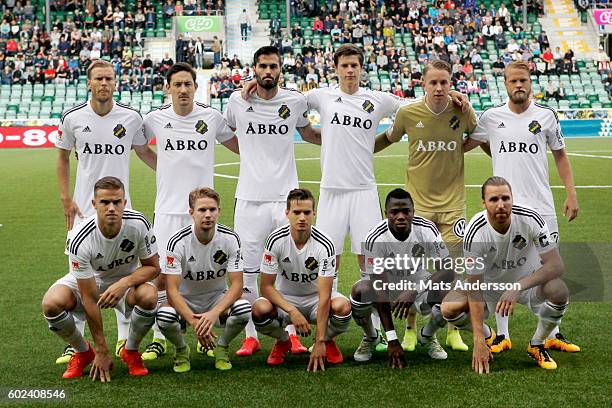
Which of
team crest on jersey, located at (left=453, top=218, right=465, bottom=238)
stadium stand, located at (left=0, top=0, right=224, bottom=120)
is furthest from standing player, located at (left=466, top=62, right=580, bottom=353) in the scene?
stadium stand, located at (left=0, top=0, right=224, bottom=120)

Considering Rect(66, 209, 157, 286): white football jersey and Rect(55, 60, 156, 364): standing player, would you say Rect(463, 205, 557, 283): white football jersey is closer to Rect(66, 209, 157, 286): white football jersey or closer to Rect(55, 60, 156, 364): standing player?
Rect(66, 209, 157, 286): white football jersey

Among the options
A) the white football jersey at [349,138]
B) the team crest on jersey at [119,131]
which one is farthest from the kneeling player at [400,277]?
the team crest on jersey at [119,131]

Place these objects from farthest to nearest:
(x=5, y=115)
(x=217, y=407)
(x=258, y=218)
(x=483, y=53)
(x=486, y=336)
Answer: (x=483, y=53)
(x=5, y=115)
(x=258, y=218)
(x=486, y=336)
(x=217, y=407)

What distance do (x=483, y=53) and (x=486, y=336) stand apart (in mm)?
33791

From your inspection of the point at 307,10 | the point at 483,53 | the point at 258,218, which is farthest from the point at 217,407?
the point at 307,10

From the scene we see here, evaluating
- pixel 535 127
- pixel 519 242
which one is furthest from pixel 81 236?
pixel 535 127

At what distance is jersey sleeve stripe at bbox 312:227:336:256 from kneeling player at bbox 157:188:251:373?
1.97 feet

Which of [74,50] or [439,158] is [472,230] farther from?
[74,50]

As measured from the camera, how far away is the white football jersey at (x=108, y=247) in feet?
20.6

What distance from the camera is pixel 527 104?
7.15m

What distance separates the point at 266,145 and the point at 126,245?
1.60 m

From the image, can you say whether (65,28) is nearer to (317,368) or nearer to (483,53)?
(483,53)

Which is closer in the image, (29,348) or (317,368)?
(317,368)

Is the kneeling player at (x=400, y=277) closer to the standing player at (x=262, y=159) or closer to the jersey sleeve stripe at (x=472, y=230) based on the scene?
the jersey sleeve stripe at (x=472, y=230)
